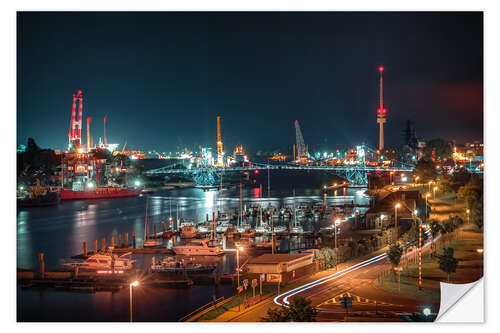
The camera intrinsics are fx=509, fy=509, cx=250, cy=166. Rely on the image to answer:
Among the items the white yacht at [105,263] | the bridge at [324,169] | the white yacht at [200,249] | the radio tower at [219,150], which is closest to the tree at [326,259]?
the white yacht at [105,263]

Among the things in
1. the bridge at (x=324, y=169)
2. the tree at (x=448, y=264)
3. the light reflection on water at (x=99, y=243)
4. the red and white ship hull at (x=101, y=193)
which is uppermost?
the bridge at (x=324, y=169)

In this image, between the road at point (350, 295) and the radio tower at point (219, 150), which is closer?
the road at point (350, 295)

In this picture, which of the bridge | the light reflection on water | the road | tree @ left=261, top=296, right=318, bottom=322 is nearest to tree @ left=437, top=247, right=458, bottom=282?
the road

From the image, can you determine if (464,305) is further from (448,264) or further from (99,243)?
(99,243)

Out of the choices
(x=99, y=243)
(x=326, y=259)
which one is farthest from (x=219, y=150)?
(x=326, y=259)

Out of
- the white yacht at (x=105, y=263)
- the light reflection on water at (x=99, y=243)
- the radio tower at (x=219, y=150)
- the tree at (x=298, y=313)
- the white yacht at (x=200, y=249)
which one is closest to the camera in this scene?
the tree at (x=298, y=313)

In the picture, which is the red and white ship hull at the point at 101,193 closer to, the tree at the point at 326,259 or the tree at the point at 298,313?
the tree at the point at 326,259

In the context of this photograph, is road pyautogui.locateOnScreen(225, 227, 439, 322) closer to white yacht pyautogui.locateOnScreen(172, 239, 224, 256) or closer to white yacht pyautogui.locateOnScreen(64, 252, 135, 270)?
white yacht pyautogui.locateOnScreen(64, 252, 135, 270)
